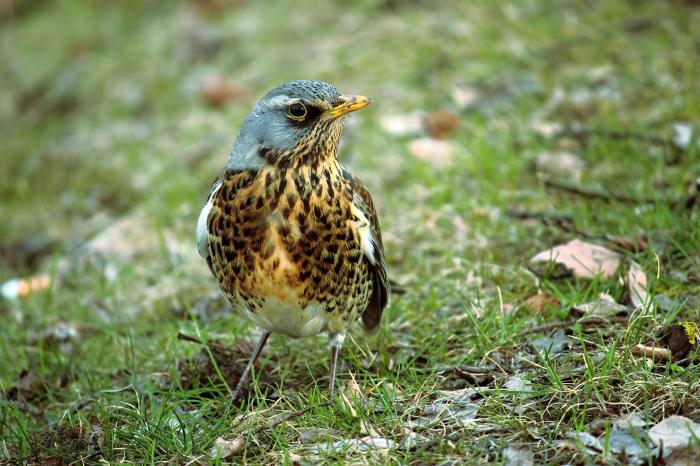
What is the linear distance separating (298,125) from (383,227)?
77.0 inches

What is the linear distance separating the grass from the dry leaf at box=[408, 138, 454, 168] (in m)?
0.14

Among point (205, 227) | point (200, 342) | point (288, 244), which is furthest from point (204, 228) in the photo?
point (200, 342)

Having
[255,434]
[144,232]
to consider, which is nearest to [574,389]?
[255,434]

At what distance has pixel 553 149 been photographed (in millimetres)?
6078

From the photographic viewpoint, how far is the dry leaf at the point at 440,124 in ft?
22.3

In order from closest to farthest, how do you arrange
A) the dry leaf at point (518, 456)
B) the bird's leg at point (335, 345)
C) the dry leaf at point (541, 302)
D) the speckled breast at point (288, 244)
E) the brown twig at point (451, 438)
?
the dry leaf at point (518, 456), the brown twig at point (451, 438), the speckled breast at point (288, 244), the bird's leg at point (335, 345), the dry leaf at point (541, 302)

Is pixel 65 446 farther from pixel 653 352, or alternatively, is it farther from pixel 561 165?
pixel 561 165

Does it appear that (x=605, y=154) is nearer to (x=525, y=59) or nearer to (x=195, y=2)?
(x=525, y=59)

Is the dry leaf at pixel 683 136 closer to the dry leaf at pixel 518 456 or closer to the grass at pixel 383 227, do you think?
the grass at pixel 383 227

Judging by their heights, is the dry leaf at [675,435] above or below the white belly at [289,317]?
below

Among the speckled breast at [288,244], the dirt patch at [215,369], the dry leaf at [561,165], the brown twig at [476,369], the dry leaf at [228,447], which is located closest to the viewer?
the dry leaf at [228,447]

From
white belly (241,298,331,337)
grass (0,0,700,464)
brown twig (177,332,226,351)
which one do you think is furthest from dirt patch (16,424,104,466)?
white belly (241,298,331,337)

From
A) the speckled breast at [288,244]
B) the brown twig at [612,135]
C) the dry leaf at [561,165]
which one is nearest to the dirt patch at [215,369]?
the speckled breast at [288,244]

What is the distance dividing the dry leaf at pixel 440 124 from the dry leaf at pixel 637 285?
256cm
